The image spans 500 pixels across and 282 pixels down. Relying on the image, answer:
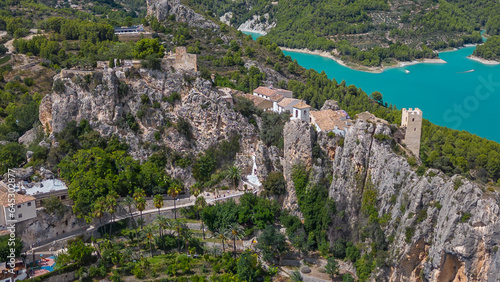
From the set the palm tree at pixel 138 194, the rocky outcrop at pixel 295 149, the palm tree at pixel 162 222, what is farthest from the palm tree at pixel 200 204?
the rocky outcrop at pixel 295 149

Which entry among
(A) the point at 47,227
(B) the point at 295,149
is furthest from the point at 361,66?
(A) the point at 47,227

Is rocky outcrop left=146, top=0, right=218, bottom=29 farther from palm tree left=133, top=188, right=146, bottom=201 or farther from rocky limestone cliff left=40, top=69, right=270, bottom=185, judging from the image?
palm tree left=133, top=188, right=146, bottom=201

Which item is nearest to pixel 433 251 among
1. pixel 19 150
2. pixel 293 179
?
pixel 293 179

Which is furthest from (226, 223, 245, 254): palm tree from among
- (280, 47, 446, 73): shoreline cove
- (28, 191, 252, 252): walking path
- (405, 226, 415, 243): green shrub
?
(280, 47, 446, 73): shoreline cove

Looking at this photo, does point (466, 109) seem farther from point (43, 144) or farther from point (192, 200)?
point (43, 144)

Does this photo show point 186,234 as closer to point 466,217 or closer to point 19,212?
point 19,212

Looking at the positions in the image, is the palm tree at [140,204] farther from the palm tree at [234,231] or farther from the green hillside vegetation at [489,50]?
the green hillside vegetation at [489,50]
